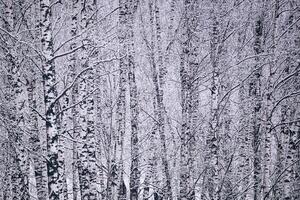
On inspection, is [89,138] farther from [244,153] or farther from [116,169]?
[244,153]

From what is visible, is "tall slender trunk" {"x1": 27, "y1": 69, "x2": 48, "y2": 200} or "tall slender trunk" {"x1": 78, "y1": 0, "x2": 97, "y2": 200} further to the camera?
"tall slender trunk" {"x1": 27, "y1": 69, "x2": 48, "y2": 200}

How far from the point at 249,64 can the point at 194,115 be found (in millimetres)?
2741

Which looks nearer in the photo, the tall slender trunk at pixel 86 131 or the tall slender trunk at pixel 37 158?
the tall slender trunk at pixel 86 131

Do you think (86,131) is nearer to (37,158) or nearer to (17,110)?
(17,110)

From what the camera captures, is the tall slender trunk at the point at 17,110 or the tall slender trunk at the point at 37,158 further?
the tall slender trunk at the point at 37,158

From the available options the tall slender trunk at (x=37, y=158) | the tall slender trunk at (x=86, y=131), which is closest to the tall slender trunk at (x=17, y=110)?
the tall slender trunk at (x=37, y=158)

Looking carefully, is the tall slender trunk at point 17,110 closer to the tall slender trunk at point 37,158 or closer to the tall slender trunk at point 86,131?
the tall slender trunk at point 37,158

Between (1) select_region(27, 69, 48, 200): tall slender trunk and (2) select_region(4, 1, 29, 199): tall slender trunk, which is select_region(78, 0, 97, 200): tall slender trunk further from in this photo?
(1) select_region(27, 69, 48, 200): tall slender trunk

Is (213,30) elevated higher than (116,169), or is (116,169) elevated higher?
(213,30)

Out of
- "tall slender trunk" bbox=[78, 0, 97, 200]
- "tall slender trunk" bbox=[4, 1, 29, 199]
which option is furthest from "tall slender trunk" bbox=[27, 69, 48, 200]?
"tall slender trunk" bbox=[78, 0, 97, 200]

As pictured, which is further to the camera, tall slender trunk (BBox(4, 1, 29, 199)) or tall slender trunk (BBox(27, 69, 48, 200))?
tall slender trunk (BBox(27, 69, 48, 200))

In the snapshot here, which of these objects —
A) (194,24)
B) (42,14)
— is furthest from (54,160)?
(194,24)

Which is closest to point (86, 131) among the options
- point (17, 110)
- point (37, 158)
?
point (17, 110)

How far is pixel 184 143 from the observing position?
9.64m
